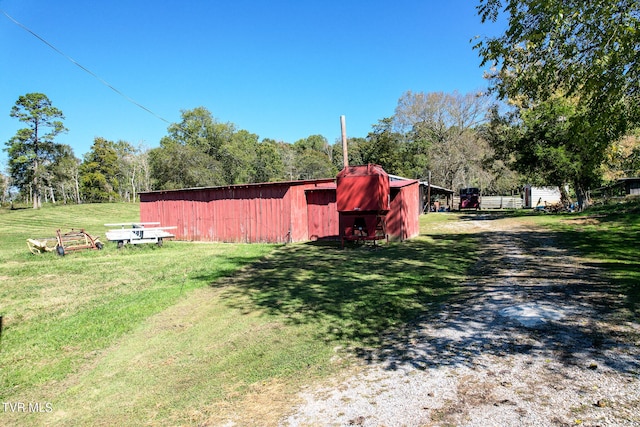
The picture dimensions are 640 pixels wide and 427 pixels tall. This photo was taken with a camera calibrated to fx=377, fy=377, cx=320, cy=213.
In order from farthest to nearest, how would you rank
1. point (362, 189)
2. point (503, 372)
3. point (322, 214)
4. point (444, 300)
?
point (322, 214)
point (362, 189)
point (444, 300)
point (503, 372)

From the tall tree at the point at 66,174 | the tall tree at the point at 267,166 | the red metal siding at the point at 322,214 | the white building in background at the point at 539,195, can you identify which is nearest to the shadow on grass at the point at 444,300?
the red metal siding at the point at 322,214

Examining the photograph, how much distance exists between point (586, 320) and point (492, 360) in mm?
1714

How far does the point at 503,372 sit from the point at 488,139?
28.6 meters

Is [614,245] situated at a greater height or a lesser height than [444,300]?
greater

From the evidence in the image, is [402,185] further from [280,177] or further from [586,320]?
[280,177]

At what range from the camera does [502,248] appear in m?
11.7

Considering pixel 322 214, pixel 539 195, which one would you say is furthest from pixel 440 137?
pixel 322 214

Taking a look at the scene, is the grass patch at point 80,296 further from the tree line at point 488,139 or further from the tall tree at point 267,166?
the tall tree at point 267,166

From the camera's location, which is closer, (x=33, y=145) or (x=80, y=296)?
(x=80, y=296)

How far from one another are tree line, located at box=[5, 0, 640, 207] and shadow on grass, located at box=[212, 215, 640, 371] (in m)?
3.77

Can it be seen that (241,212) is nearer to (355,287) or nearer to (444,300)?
(355,287)

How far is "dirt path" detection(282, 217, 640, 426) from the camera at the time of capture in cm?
291

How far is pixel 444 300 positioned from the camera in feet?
21.1

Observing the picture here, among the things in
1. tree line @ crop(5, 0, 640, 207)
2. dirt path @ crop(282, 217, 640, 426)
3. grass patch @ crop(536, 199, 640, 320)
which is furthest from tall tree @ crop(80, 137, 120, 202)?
dirt path @ crop(282, 217, 640, 426)
